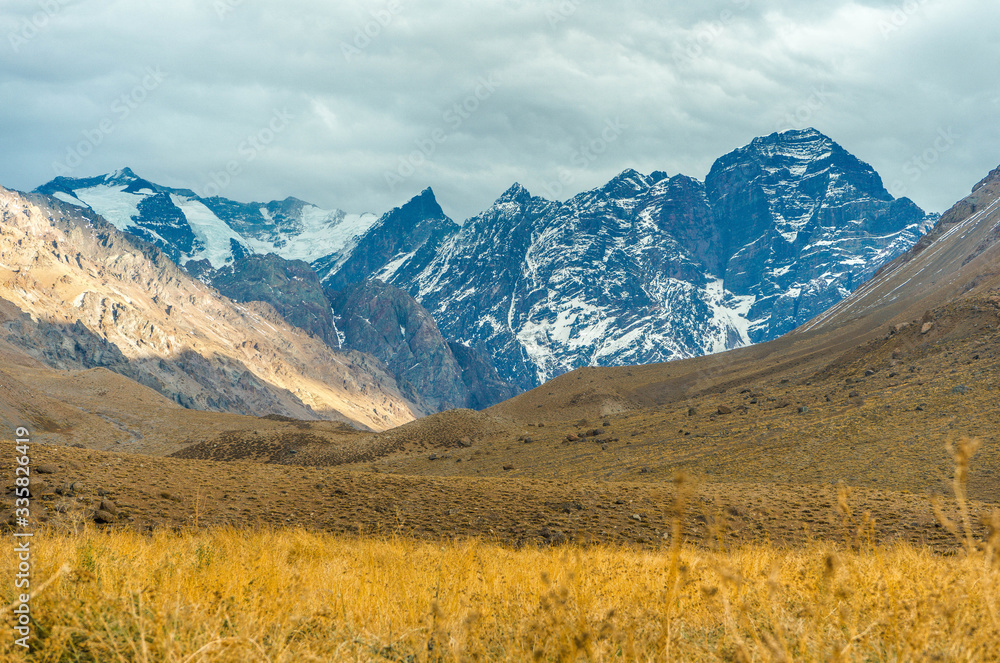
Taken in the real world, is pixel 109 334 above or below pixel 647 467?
above

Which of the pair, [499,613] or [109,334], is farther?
[109,334]

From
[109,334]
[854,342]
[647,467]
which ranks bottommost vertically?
[647,467]

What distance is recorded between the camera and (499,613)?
517 centimetres

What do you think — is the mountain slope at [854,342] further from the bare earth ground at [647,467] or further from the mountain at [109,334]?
the mountain at [109,334]

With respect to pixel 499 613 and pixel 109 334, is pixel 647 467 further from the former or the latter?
pixel 109 334

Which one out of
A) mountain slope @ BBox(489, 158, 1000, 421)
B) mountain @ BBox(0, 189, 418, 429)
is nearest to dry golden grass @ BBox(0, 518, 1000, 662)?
mountain slope @ BBox(489, 158, 1000, 421)

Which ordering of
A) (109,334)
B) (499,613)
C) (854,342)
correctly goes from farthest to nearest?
1. (109,334)
2. (854,342)
3. (499,613)

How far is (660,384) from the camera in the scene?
76.4 meters

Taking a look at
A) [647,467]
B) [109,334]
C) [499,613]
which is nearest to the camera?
[499,613]

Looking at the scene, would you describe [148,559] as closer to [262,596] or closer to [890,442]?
[262,596]

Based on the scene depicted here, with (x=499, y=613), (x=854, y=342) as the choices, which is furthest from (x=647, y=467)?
(x=854, y=342)

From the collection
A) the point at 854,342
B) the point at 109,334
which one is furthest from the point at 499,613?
the point at 109,334

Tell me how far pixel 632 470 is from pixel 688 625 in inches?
1188

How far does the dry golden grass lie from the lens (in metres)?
3.78
